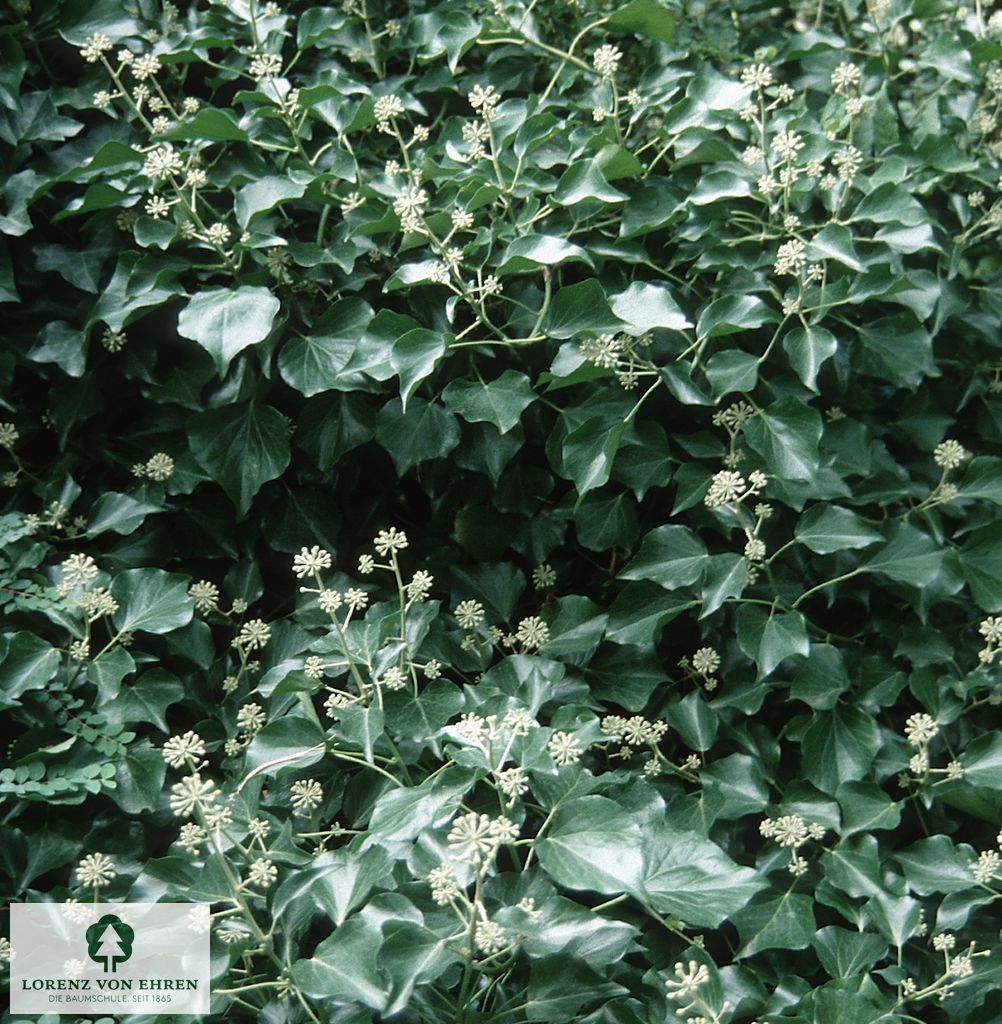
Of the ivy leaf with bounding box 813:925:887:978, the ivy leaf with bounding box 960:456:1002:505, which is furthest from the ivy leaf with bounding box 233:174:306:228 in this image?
the ivy leaf with bounding box 813:925:887:978

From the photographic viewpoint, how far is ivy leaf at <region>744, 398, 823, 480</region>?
1420 millimetres

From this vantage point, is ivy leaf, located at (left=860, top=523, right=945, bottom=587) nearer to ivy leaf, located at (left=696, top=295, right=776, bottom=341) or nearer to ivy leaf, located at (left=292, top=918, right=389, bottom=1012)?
ivy leaf, located at (left=696, top=295, right=776, bottom=341)

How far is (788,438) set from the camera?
144 centimetres

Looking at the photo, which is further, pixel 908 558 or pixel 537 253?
pixel 908 558

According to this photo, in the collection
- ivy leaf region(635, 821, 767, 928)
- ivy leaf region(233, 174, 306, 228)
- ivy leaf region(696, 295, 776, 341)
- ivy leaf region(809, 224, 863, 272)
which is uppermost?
ivy leaf region(233, 174, 306, 228)

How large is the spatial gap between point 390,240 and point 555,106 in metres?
0.38

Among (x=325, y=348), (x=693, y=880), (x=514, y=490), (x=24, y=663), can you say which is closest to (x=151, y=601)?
(x=24, y=663)

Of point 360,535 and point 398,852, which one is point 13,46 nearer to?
point 360,535

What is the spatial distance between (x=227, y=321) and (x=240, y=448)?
0.64ft

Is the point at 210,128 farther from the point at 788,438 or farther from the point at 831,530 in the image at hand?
the point at 831,530

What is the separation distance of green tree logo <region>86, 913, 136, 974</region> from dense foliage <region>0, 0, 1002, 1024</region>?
5 cm

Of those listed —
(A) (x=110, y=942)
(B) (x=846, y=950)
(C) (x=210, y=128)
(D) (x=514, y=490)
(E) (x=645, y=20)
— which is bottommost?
(B) (x=846, y=950)

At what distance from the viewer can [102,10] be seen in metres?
1.74

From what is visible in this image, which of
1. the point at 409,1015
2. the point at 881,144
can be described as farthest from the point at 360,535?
the point at 881,144
